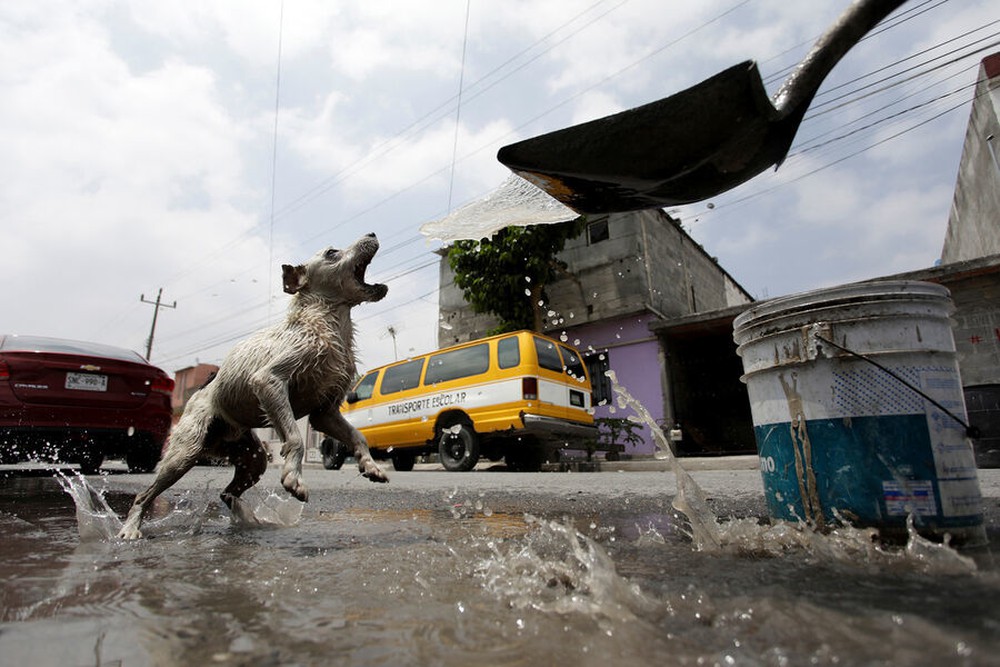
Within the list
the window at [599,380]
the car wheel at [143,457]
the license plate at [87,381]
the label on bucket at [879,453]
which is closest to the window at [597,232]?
the window at [599,380]

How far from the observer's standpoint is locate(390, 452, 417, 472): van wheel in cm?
1016

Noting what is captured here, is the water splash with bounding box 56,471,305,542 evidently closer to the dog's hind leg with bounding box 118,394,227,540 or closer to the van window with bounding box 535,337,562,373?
the dog's hind leg with bounding box 118,394,227,540

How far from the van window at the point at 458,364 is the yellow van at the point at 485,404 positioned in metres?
0.02

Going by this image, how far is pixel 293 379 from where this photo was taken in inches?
Answer: 102

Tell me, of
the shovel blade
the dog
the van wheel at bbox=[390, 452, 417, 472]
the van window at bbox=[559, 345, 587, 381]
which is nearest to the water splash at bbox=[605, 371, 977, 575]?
the shovel blade

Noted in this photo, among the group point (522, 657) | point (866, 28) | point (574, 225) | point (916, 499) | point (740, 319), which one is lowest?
point (522, 657)

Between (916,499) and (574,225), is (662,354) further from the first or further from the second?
(916,499)

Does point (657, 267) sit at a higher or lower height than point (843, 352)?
higher

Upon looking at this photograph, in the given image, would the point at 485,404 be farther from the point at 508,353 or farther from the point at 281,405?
the point at 281,405

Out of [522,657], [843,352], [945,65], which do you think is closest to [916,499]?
[843,352]

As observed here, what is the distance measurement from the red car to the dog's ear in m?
3.94

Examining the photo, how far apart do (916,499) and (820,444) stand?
0.29m

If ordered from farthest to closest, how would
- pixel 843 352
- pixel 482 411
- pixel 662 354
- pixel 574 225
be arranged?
pixel 574 225 < pixel 662 354 < pixel 482 411 < pixel 843 352

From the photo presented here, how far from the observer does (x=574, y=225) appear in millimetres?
15023
